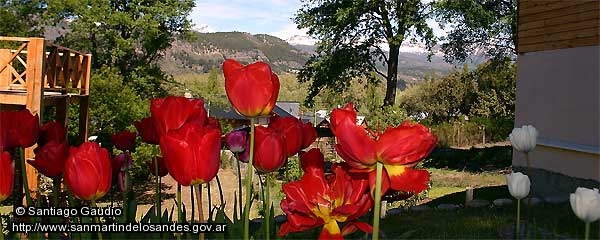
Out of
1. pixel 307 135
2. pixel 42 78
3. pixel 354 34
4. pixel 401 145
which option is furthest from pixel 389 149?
pixel 354 34

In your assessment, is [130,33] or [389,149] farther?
[130,33]

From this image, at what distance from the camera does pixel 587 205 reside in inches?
29.7

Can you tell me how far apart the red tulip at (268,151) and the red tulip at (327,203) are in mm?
117

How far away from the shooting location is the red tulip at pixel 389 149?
2.30ft

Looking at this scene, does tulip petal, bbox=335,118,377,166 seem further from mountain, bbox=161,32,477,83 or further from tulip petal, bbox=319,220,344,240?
mountain, bbox=161,32,477,83

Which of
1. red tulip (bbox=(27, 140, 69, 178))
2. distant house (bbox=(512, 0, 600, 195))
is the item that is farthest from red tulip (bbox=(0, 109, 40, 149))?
distant house (bbox=(512, 0, 600, 195))

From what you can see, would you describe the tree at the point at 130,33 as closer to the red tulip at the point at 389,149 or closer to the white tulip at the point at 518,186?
the white tulip at the point at 518,186

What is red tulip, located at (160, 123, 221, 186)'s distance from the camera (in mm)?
733

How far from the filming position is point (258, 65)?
0.84 m

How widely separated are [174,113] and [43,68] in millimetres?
5790

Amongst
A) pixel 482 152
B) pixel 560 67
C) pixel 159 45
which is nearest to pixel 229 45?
pixel 159 45

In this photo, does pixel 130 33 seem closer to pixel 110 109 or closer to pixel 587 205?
pixel 110 109

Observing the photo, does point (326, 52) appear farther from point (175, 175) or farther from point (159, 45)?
point (175, 175)

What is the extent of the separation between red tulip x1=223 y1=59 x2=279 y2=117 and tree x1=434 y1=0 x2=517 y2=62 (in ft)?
43.7
